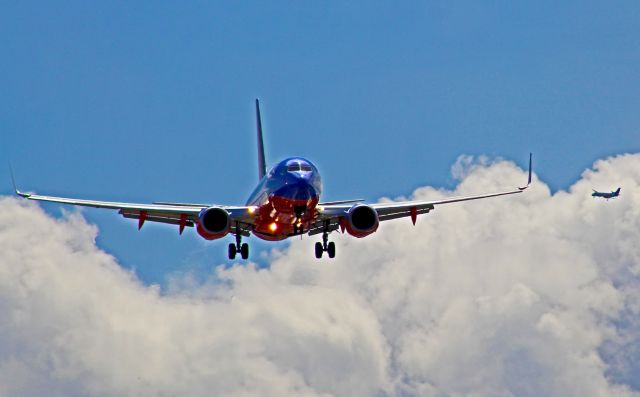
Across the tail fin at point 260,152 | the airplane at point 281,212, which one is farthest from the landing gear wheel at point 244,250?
the tail fin at point 260,152

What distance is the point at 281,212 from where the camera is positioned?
6481 centimetres

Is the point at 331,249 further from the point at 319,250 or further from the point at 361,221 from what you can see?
the point at 361,221

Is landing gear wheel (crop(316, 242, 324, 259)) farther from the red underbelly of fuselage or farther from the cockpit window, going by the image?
the cockpit window

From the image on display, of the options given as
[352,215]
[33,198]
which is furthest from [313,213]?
[33,198]

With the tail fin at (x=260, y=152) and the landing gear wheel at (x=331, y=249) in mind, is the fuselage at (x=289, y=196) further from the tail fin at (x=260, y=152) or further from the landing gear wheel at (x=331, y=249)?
the tail fin at (x=260, y=152)

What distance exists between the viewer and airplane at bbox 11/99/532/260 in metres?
63.8

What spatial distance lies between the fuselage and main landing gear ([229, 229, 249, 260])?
354 cm

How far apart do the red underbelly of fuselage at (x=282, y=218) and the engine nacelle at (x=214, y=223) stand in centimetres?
179

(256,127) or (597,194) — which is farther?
(597,194)

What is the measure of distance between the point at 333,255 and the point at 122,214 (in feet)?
39.8

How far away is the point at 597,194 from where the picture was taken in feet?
600

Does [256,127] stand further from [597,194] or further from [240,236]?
[597,194]

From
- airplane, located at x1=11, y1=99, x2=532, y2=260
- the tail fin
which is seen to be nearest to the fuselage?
airplane, located at x1=11, y1=99, x2=532, y2=260

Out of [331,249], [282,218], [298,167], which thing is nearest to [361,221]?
[331,249]
